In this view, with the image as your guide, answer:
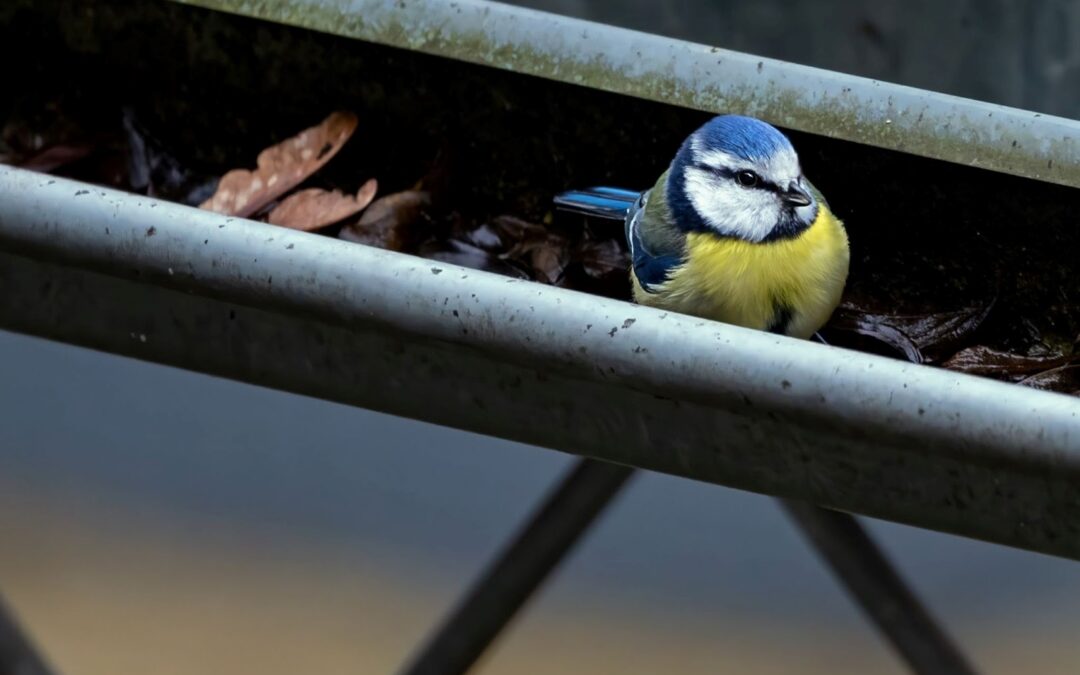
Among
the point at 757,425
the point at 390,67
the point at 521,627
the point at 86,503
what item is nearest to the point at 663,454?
the point at 757,425

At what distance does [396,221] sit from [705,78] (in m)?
0.34

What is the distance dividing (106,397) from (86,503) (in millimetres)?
262

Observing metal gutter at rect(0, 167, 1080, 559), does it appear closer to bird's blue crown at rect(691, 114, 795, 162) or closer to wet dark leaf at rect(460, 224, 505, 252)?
bird's blue crown at rect(691, 114, 795, 162)

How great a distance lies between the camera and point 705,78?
4.11 feet

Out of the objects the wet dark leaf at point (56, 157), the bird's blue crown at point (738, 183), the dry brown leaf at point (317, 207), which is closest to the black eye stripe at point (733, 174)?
the bird's blue crown at point (738, 183)

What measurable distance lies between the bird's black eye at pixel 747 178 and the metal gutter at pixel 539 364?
401 millimetres

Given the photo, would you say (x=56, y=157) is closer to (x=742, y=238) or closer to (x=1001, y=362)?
(x=742, y=238)

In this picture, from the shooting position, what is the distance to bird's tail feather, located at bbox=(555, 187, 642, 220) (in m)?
1.34

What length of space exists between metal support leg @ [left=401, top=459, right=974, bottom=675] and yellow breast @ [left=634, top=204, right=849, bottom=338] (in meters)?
0.16

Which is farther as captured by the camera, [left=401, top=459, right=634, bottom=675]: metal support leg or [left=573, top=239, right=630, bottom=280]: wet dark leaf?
[left=573, top=239, right=630, bottom=280]: wet dark leaf

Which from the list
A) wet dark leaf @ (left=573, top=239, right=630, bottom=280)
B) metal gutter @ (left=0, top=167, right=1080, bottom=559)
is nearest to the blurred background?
wet dark leaf @ (left=573, top=239, right=630, bottom=280)

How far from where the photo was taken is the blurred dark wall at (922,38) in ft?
5.31

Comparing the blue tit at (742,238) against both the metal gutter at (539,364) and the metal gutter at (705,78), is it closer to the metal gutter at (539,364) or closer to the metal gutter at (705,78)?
the metal gutter at (705,78)

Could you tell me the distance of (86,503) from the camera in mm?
2119
